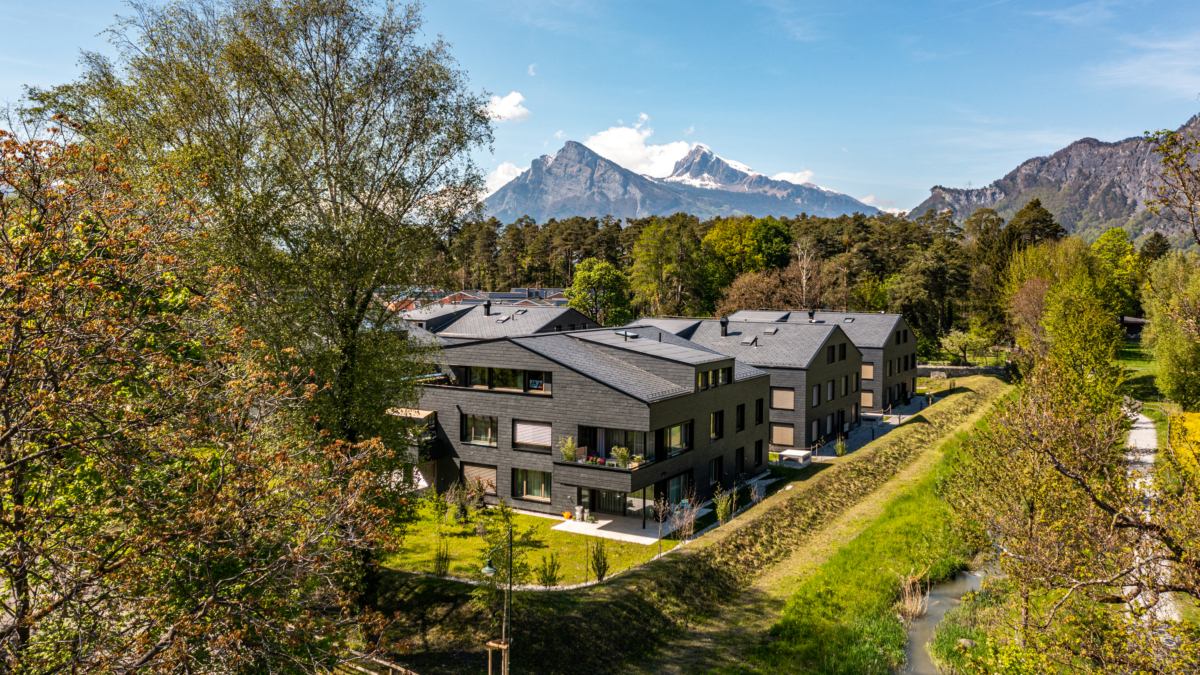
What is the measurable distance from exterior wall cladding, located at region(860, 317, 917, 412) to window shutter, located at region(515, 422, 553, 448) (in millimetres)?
28934

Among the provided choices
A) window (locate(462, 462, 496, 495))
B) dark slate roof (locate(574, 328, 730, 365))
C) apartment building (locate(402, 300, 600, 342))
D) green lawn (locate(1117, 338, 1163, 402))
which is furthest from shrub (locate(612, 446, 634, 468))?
green lawn (locate(1117, 338, 1163, 402))

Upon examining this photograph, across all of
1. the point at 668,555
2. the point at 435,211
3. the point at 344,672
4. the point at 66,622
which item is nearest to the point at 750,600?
the point at 668,555

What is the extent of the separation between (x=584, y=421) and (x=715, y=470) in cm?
719

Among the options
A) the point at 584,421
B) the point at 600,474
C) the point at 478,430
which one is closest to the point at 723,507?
the point at 600,474

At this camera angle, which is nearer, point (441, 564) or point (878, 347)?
point (441, 564)

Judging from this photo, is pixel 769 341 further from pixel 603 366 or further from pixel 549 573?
pixel 549 573

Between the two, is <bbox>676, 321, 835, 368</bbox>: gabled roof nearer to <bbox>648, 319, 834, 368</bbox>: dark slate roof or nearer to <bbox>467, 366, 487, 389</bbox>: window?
<bbox>648, 319, 834, 368</bbox>: dark slate roof

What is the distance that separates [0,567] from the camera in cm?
575

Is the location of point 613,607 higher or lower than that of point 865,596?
higher

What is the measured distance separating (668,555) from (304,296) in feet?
43.8

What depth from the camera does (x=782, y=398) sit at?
36312 mm

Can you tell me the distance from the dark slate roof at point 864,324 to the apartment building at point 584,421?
20302mm

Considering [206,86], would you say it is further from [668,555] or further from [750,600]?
[750,600]

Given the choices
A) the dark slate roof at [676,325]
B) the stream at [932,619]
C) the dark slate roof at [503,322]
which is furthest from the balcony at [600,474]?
the dark slate roof at [503,322]
